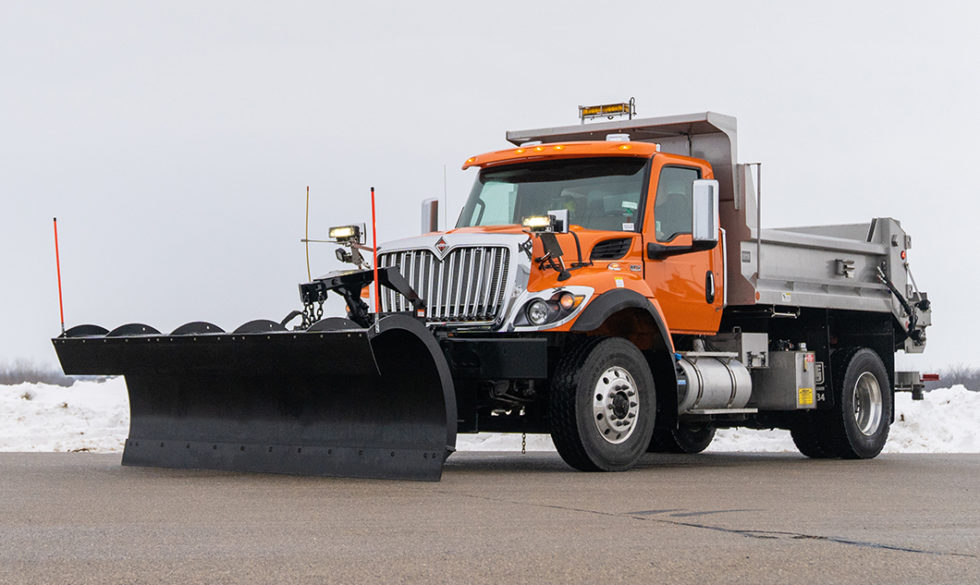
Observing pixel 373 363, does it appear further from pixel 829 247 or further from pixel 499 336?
pixel 829 247

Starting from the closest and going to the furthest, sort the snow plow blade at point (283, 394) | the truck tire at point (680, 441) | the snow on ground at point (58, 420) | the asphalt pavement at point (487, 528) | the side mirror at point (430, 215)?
the asphalt pavement at point (487, 528), the snow plow blade at point (283, 394), the side mirror at point (430, 215), the truck tire at point (680, 441), the snow on ground at point (58, 420)

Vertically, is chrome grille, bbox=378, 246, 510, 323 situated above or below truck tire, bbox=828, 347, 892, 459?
above

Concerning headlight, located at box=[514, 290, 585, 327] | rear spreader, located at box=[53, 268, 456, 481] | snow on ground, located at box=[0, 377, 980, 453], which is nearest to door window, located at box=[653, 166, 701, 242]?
headlight, located at box=[514, 290, 585, 327]

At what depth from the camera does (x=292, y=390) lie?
11.5 meters

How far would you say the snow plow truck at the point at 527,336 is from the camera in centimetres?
1084

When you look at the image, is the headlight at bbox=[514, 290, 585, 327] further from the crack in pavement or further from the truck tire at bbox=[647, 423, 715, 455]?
the truck tire at bbox=[647, 423, 715, 455]

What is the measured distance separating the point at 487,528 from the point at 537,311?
13.8ft

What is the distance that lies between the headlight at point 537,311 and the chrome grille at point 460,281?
30 centimetres

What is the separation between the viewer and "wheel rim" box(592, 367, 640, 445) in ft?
38.4

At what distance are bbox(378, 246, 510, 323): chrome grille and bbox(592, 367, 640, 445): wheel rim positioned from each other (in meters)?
1.11

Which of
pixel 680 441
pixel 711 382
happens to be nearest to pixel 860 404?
pixel 680 441

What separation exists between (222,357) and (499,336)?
2.30m

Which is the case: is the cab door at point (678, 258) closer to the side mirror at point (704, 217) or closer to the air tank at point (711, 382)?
the side mirror at point (704, 217)

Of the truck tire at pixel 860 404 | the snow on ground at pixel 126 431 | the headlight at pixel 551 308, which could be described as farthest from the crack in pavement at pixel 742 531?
the snow on ground at pixel 126 431
